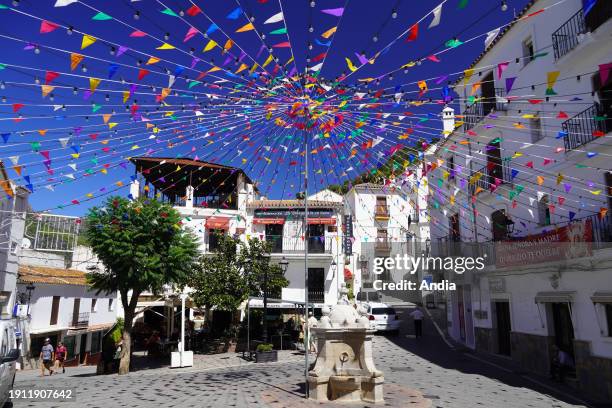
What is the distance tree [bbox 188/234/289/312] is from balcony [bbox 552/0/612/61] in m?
14.4

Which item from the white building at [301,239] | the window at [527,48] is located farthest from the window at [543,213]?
the white building at [301,239]

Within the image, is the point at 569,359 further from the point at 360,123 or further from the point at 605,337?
the point at 360,123

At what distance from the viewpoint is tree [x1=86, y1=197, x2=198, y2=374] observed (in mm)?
16297

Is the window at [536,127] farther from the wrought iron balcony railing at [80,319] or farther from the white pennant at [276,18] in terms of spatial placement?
the wrought iron balcony railing at [80,319]

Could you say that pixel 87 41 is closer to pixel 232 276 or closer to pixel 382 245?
pixel 232 276

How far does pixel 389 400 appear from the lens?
391 inches

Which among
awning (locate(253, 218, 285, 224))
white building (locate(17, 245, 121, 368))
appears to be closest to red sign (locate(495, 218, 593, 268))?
awning (locate(253, 218, 285, 224))

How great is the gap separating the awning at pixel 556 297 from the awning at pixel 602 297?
1096 millimetres

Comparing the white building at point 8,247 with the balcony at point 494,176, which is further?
the white building at point 8,247

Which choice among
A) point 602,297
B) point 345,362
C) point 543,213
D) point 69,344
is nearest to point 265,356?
point 345,362

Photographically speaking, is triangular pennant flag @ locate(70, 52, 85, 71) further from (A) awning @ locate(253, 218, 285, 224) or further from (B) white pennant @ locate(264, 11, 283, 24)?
(A) awning @ locate(253, 218, 285, 224)

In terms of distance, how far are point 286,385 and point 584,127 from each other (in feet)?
37.9

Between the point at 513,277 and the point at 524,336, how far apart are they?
2.26 metres

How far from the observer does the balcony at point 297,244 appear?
94.9 ft
